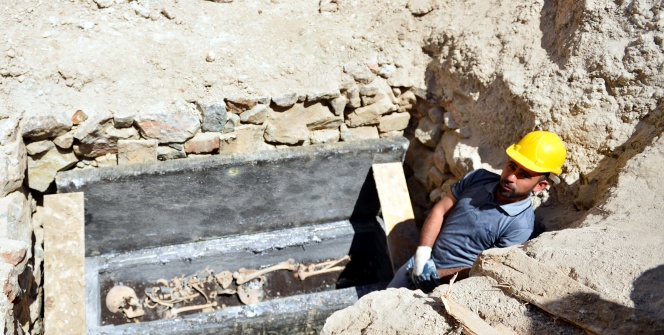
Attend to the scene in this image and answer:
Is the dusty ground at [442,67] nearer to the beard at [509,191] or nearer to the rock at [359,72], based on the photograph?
the rock at [359,72]

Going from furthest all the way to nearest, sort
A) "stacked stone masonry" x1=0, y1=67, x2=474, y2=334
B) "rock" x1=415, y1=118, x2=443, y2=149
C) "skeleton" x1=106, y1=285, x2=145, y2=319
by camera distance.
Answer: "rock" x1=415, y1=118, x2=443, y2=149 → "skeleton" x1=106, y1=285, x2=145, y2=319 → "stacked stone masonry" x1=0, y1=67, x2=474, y2=334

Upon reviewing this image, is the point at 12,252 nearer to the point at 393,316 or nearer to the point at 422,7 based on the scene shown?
the point at 393,316

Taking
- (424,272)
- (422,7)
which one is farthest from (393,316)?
(422,7)

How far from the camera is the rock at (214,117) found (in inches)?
178

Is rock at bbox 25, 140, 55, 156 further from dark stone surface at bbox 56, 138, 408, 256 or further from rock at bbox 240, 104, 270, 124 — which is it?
rock at bbox 240, 104, 270, 124

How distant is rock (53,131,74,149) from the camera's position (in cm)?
429

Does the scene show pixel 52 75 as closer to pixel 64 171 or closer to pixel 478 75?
pixel 64 171

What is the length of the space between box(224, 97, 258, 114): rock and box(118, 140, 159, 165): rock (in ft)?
2.01

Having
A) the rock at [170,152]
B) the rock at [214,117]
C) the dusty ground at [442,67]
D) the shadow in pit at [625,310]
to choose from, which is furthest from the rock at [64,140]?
the shadow in pit at [625,310]

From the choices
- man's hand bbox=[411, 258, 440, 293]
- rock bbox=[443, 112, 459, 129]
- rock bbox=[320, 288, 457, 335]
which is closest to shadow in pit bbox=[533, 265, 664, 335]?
rock bbox=[320, 288, 457, 335]

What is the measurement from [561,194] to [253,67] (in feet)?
8.07

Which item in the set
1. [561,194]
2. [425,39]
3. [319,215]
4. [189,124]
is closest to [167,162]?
[189,124]

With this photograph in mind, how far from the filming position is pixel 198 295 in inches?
191

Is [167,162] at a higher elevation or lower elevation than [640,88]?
lower
